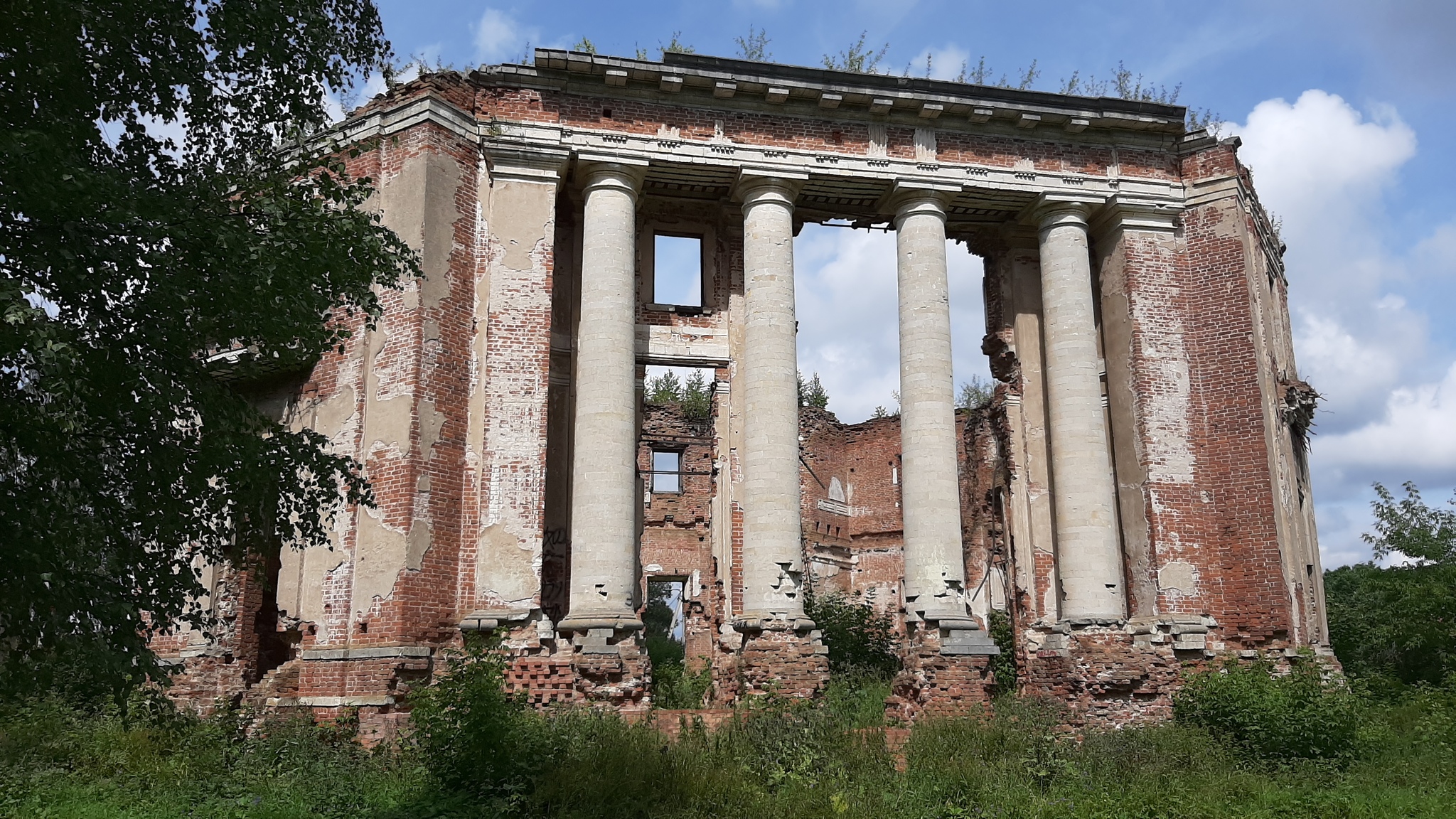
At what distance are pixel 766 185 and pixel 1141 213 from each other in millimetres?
5593

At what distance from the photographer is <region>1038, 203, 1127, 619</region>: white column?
46.1 ft

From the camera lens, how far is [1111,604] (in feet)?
45.6

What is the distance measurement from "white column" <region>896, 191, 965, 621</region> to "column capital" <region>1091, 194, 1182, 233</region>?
2.67m

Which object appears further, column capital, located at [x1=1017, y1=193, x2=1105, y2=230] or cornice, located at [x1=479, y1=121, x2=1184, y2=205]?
column capital, located at [x1=1017, y1=193, x2=1105, y2=230]

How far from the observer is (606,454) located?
42.5 feet

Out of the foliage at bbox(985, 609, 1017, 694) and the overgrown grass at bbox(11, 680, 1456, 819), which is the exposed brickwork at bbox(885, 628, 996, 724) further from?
the foliage at bbox(985, 609, 1017, 694)

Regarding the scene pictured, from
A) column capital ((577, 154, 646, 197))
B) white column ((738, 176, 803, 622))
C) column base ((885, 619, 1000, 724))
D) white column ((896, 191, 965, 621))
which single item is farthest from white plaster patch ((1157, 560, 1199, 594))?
column capital ((577, 154, 646, 197))

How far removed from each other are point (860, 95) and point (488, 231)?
17.7ft

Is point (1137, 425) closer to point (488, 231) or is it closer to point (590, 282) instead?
point (590, 282)

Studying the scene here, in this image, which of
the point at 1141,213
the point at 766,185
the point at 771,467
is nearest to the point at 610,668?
the point at 771,467

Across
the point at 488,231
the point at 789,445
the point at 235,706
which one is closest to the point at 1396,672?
the point at 789,445

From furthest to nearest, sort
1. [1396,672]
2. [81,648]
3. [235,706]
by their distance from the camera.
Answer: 1. [1396,672]
2. [235,706]
3. [81,648]

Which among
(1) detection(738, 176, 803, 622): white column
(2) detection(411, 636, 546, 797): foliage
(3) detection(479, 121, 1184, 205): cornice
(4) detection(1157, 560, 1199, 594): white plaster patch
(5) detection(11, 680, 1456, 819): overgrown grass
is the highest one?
(3) detection(479, 121, 1184, 205): cornice

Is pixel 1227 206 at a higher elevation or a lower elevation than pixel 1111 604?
higher
